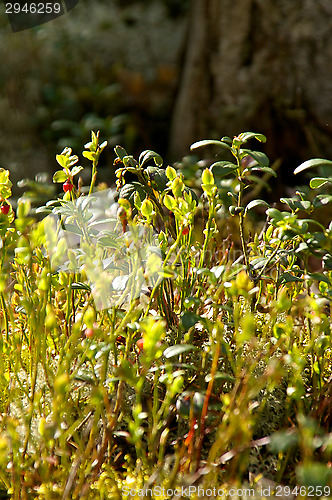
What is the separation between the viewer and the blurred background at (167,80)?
2707mm

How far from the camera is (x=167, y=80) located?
3842 millimetres

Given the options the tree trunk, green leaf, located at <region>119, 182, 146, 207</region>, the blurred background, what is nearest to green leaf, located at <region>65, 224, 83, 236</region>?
green leaf, located at <region>119, 182, 146, 207</region>

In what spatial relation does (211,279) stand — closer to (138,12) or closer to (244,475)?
(244,475)

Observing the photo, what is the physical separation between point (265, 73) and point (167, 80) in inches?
46.5

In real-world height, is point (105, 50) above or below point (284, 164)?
above

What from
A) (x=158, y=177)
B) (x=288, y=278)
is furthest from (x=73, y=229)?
(x=288, y=278)

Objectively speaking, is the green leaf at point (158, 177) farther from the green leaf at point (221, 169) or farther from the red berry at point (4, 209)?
the red berry at point (4, 209)

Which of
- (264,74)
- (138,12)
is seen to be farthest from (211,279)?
(138,12)

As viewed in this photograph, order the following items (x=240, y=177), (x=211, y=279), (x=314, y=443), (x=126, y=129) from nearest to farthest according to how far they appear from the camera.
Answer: (x=314, y=443) < (x=211, y=279) < (x=240, y=177) < (x=126, y=129)

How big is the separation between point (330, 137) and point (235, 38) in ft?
2.55

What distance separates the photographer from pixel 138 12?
14.7ft

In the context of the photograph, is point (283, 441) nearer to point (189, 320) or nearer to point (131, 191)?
point (189, 320)

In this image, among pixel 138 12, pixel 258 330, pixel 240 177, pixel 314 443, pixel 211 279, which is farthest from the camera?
pixel 138 12

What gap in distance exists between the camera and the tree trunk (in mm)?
2648
